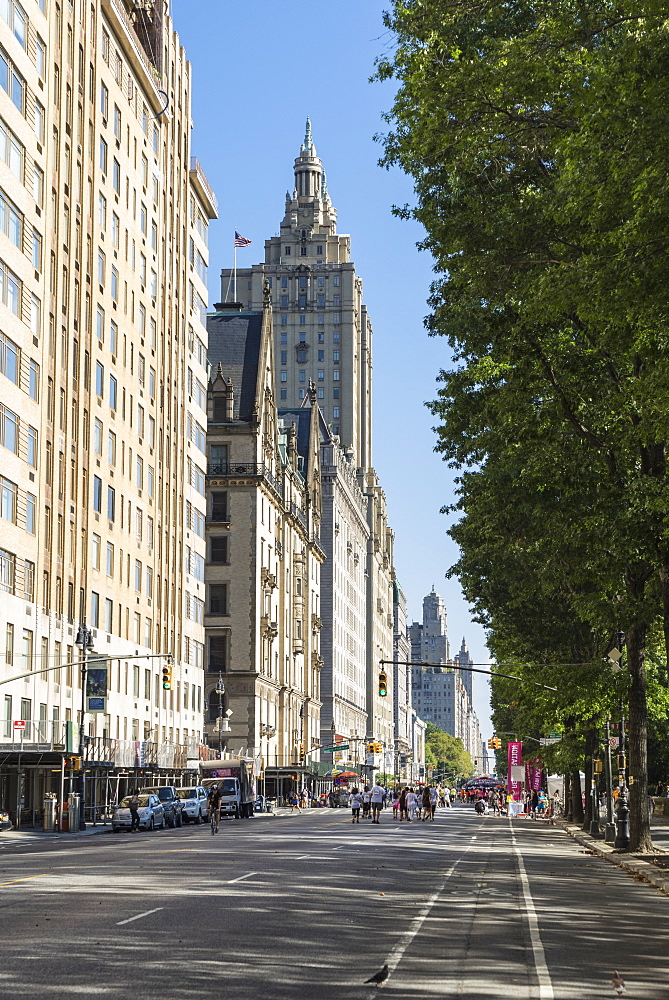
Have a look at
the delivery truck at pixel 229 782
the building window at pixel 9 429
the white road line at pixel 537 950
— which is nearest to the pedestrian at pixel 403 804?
the delivery truck at pixel 229 782

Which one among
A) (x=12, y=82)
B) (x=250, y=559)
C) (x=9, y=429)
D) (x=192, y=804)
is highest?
(x=12, y=82)

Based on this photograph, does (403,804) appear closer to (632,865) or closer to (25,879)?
(632,865)

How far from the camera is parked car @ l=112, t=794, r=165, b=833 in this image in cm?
5431

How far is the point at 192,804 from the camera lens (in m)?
63.8

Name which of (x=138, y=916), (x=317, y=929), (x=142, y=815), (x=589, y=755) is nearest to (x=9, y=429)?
(x=142, y=815)

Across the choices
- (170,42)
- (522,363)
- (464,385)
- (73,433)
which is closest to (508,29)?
(522,363)

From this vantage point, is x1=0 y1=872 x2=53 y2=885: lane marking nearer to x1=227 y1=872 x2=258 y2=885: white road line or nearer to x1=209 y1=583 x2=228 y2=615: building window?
x1=227 y1=872 x2=258 y2=885: white road line

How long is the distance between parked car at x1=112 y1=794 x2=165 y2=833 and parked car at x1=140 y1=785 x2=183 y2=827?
177cm

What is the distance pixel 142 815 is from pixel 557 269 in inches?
1578

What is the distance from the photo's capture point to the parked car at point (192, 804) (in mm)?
62838

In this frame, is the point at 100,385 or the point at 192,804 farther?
the point at 100,385

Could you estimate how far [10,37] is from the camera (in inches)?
2206

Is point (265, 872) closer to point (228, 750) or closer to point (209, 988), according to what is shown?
point (209, 988)

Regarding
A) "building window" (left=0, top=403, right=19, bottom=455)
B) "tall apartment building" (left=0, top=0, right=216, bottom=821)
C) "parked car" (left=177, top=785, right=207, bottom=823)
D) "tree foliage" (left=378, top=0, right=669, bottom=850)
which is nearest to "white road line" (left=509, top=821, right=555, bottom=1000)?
"tree foliage" (left=378, top=0, right=669, bottom=850)
